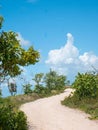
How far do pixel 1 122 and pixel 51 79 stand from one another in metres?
37.9

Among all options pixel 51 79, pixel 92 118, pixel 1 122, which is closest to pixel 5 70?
pixel 1 122

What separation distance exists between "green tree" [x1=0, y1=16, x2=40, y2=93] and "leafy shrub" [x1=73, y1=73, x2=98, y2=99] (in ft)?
46.4

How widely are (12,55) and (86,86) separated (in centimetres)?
1594

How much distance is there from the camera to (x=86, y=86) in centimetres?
3244

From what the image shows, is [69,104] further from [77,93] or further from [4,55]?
[4,55]

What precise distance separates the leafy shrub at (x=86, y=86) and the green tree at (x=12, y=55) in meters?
14.1

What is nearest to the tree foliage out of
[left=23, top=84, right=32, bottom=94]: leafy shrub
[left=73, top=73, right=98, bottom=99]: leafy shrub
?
[left=73, top=73, right=98, bottom=99]: leafy shrub

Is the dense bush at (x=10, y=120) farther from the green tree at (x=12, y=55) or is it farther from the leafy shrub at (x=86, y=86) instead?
the leafy shrub at (x=86, y=86)

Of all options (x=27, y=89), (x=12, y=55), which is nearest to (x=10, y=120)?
(x=12, y=55)

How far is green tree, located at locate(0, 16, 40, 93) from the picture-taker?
686 inches

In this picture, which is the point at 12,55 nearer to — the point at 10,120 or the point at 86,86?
the point at 10,120

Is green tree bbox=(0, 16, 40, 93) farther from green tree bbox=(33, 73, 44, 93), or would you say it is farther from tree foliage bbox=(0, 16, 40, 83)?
green tree bbox=(33, 73, 44, 93)

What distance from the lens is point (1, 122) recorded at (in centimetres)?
1784

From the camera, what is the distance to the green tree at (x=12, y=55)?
1742 centimetres
